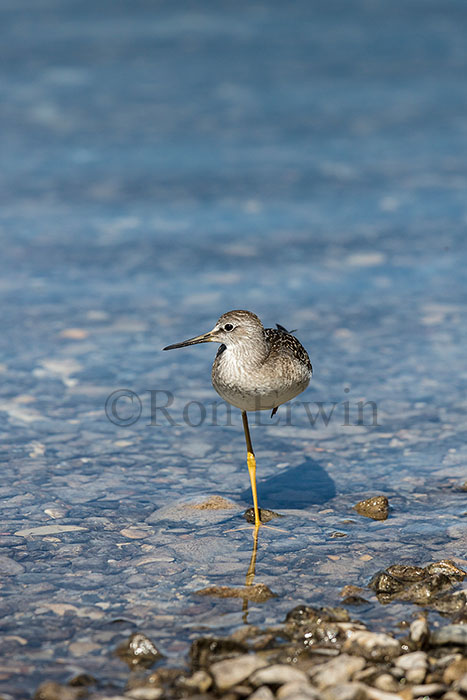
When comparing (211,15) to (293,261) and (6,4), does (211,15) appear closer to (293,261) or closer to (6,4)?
(6,4)

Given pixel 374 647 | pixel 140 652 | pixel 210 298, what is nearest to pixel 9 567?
pixel 140 652

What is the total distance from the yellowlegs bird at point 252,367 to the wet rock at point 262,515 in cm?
8

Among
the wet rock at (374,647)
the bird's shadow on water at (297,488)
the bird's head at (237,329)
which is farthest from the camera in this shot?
the bird's shadow on water at (297,488)

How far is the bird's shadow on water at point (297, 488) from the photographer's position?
21.1 ft

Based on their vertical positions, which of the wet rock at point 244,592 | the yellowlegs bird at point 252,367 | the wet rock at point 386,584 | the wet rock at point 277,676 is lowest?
the wet rock at point 277,676

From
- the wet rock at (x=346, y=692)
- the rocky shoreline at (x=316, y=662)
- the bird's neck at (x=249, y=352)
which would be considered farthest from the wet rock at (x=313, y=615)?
the bird's neck at (x=249, y=352)

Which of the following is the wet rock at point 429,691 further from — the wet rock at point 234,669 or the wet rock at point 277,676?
the wet rock at point 234,669

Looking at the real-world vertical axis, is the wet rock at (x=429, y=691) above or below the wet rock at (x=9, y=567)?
below

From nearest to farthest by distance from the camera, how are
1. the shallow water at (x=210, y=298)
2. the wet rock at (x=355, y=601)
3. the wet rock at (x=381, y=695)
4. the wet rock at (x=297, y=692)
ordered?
the wet rock at (x=297, y=692)
the wet rock at (x=381, y=695)
the wet rock at (x=355, y=601)
the shallow water at (x=210, y=298)

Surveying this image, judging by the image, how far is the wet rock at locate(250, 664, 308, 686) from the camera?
3.94 metres

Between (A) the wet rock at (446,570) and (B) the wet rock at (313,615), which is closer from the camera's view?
(B) the wet rock at (313,615)

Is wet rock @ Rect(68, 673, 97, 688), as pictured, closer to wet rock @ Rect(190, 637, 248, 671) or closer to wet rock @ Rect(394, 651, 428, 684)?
wet rock @ Rect(190, 637, 248, 671)

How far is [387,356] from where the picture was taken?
9.16 m

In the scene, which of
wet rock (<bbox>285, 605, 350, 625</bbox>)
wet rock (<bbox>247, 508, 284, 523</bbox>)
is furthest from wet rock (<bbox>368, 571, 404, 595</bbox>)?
wet rock (<bbox>247, 508, 284, 523</bbox>)
